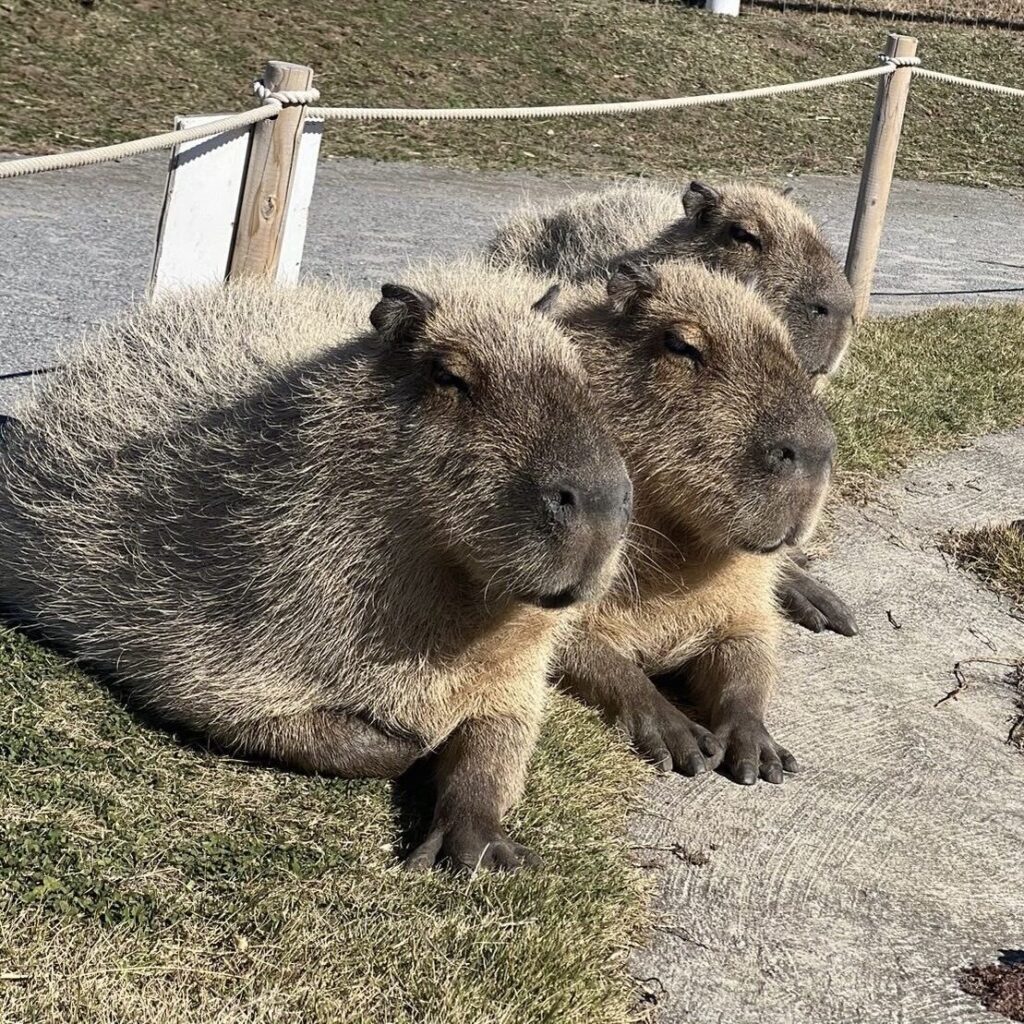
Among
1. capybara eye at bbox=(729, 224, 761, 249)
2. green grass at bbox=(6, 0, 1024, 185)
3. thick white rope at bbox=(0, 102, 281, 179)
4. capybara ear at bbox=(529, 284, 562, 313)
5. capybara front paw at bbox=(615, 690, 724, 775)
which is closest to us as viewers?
thick white rope at bbox=(0, 102, 281, 179)

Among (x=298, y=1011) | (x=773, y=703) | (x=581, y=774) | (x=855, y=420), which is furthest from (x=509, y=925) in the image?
(x=855, y=420)

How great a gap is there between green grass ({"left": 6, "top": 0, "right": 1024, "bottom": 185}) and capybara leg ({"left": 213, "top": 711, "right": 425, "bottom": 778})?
8653 mm

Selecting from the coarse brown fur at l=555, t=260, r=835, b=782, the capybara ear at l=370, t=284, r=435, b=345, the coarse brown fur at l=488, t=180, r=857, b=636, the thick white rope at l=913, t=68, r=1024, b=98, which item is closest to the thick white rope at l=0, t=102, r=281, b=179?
the capybara ear at l=370, t=284, r=435, b=345

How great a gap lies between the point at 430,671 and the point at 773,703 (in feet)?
4.33

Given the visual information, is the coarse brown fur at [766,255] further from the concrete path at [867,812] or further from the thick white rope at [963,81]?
the thick white rope at [963,81]

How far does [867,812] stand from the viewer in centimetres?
364

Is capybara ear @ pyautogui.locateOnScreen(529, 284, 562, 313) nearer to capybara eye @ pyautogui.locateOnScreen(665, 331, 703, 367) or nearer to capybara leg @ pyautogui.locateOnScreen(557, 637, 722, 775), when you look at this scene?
capybara eye @ pyautogui.locateOnScreen(665, 331, 703, 367)

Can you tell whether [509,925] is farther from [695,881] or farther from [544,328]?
[544,328]

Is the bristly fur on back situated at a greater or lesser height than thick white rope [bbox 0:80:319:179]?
lesser

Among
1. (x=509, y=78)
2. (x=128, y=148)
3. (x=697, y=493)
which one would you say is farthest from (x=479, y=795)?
(x=509, y=78)

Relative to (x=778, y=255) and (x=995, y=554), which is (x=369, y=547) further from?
(x=995, y=554)

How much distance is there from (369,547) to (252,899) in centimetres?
79

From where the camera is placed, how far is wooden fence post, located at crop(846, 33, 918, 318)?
7.88 meters

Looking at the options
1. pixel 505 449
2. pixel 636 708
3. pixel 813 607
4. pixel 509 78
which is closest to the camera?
pixel 505 449
